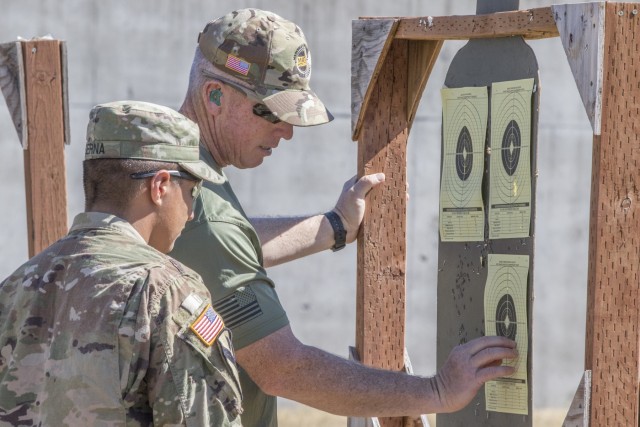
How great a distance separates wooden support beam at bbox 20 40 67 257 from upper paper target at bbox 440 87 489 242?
51.5 inches

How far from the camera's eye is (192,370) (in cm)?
170

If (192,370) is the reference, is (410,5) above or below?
above

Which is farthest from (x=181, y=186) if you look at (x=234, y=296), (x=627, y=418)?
(x=627, y=418)

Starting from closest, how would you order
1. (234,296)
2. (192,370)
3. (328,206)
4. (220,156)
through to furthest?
(192,370)
(234,296)
(220,156)
(328,206)

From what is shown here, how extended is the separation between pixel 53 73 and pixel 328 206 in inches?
108

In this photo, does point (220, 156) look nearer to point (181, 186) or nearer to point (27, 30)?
point (181, 186)

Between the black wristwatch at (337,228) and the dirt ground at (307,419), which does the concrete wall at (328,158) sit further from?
the black wristwatch at (337,228)

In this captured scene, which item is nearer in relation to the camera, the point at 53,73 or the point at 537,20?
the point at 537,20

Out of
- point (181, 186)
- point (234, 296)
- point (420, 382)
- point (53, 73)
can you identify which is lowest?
point (420, 382)

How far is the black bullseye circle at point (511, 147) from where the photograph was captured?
2.44m

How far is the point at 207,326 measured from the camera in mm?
1727

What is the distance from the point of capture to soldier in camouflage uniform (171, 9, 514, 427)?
2.32m

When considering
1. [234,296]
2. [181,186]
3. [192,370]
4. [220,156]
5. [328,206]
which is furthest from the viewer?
[328,206]

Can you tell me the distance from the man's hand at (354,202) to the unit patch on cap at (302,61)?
39 cm
